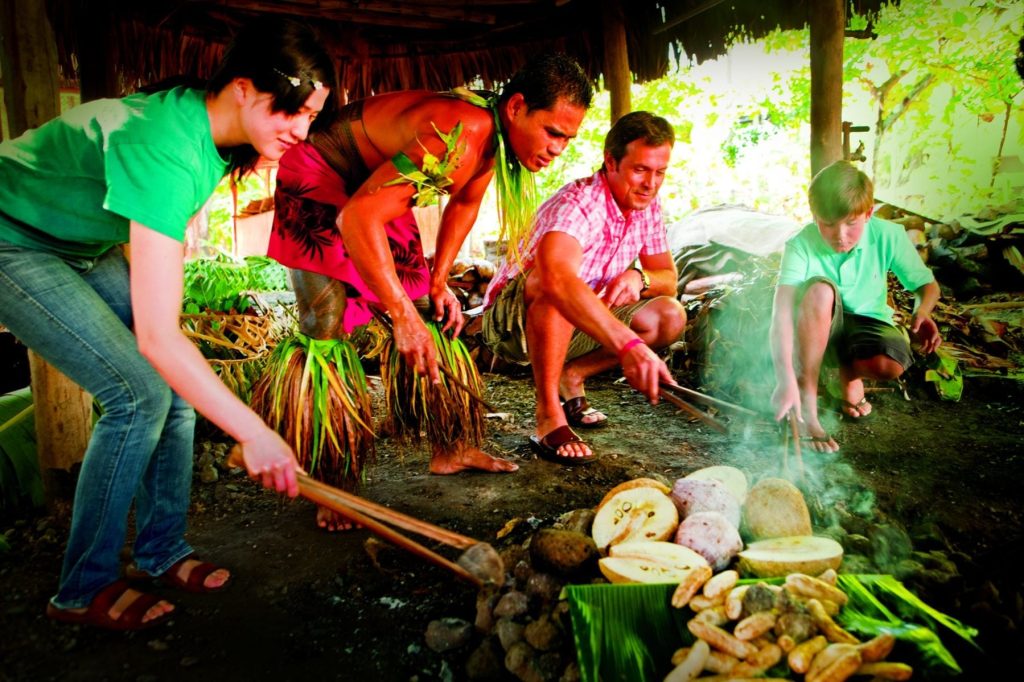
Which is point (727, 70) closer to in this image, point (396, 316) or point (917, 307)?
point (917, 307)

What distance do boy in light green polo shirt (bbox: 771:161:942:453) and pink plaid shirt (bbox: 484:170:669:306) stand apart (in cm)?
74

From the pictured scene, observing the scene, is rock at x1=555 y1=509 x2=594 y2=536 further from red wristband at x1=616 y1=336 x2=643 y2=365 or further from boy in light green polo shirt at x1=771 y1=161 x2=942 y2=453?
boy in light green polo shirt at x1=771 y1=161 x2=942 y2=453

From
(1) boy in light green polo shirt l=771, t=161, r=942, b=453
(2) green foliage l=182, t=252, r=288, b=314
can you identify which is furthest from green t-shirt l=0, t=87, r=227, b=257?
(2) green foliage l=182, t=252, r=288, b=314

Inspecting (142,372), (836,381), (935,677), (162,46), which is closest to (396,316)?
(142,372)

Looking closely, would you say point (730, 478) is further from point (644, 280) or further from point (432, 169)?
point (644, 280)

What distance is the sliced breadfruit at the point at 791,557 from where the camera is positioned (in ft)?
5.09

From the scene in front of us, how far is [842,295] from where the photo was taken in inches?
131

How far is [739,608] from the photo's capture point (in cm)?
140

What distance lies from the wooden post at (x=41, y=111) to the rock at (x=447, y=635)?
6.21 ft

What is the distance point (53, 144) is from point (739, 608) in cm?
205

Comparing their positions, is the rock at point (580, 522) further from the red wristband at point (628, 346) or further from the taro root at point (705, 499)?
the red wristband at point (628, 346)

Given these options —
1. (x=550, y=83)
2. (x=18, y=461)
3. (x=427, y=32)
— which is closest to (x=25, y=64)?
(x=18, y=461)

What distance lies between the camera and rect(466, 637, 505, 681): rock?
1.51 m

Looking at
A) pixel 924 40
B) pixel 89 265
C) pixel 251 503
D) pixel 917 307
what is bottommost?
pixel 251 503
